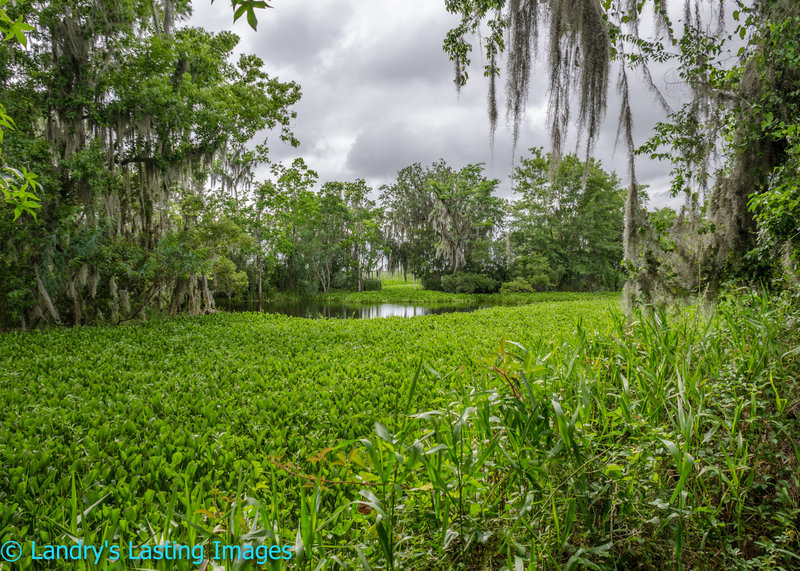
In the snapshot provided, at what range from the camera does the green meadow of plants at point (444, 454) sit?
127 cm

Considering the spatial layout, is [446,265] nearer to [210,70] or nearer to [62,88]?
[210,70]

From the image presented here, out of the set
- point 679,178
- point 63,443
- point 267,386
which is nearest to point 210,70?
point 267,386

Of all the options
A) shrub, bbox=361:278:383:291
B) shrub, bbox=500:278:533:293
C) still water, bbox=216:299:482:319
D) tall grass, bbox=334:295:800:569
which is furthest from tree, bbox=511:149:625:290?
tall grass, bbox=334:295:800:569

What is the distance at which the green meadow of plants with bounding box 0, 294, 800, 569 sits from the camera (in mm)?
1269

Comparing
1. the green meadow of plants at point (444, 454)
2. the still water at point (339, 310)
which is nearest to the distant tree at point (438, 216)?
the still water at point (339, 310)

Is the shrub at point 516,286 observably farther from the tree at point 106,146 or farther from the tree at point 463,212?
the tree at point 106,146

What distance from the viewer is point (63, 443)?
259 cm

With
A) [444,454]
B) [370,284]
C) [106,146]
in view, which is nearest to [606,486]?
[444,454]

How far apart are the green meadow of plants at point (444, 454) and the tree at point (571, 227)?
21867mm

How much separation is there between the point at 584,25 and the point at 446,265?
83.2 ft

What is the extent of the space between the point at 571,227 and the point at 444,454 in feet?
85.6

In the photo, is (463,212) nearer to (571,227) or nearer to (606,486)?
(571,227)

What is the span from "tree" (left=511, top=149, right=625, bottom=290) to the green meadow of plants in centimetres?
2187

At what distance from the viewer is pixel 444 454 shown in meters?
1.80
